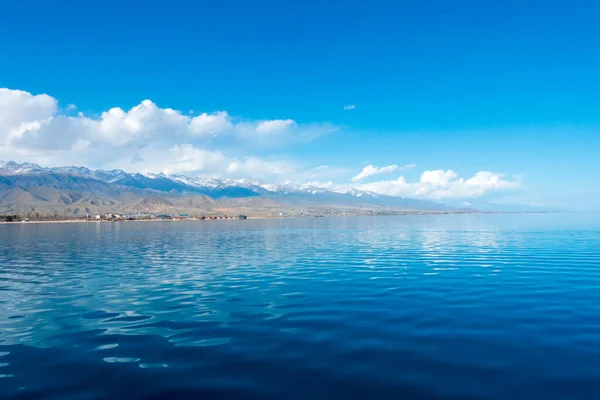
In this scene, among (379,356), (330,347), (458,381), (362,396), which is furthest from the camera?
(330,347)

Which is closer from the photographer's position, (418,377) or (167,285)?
(418,377)

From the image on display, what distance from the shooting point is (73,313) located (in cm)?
2423

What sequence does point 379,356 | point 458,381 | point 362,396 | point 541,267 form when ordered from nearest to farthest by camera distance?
point 362,396 < point 458,381 < point 379,356 < point 541,267

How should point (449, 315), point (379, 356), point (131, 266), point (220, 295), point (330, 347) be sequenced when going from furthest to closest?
1. point (131, 266)
2. point (220, 295)
3. point (449, 315)
4. point (330, 347)
5. point (379, 356)

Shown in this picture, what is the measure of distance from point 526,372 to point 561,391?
1.54 meters

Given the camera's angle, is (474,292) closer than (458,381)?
No

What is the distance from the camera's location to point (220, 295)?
2922 cm

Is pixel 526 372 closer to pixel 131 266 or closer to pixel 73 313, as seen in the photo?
pixel 73 313

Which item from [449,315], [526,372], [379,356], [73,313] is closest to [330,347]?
[379,356]

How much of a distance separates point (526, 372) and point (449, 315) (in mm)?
8260

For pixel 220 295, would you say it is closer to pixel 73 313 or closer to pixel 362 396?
pixel 73 313

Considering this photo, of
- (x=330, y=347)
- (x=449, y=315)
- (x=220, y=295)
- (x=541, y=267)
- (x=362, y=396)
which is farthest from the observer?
(x=541, y=267)

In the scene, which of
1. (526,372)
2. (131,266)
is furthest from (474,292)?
(131,266)

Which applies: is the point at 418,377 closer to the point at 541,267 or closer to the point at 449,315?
the point at 449,315
